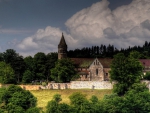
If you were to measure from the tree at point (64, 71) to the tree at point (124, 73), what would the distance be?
43.5 ft

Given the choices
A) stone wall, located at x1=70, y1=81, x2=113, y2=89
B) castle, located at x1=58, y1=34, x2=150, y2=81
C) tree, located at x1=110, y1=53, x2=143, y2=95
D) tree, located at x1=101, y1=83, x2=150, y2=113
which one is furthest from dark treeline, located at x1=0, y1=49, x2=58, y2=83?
tree, located at x1=101, y1=83, x2=150, y2=113

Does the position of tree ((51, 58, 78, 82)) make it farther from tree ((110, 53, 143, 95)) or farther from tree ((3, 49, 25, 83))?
tree ((110, 53, 143, 95))

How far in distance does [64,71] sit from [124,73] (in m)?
16.7

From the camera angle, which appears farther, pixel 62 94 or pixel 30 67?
pixel 30 67

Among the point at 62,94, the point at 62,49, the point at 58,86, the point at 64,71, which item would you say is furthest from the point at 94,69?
the point at 62,94

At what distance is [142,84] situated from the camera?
204 ft

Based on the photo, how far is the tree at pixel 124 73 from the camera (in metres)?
64.6

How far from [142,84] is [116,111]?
10845 millimetres

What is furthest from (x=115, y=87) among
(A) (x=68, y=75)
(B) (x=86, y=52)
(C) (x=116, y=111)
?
(B) (x=86, y=52)

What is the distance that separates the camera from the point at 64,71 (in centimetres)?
7525

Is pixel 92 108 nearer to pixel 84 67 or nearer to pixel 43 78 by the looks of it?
pixel 84 67

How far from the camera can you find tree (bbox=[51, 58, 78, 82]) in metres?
75.4

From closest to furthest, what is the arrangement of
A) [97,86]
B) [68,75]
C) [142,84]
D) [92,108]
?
[92,108], [142,84], [97,86], [68,75]

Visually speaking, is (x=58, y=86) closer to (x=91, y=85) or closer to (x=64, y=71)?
(x=64, y=71)
